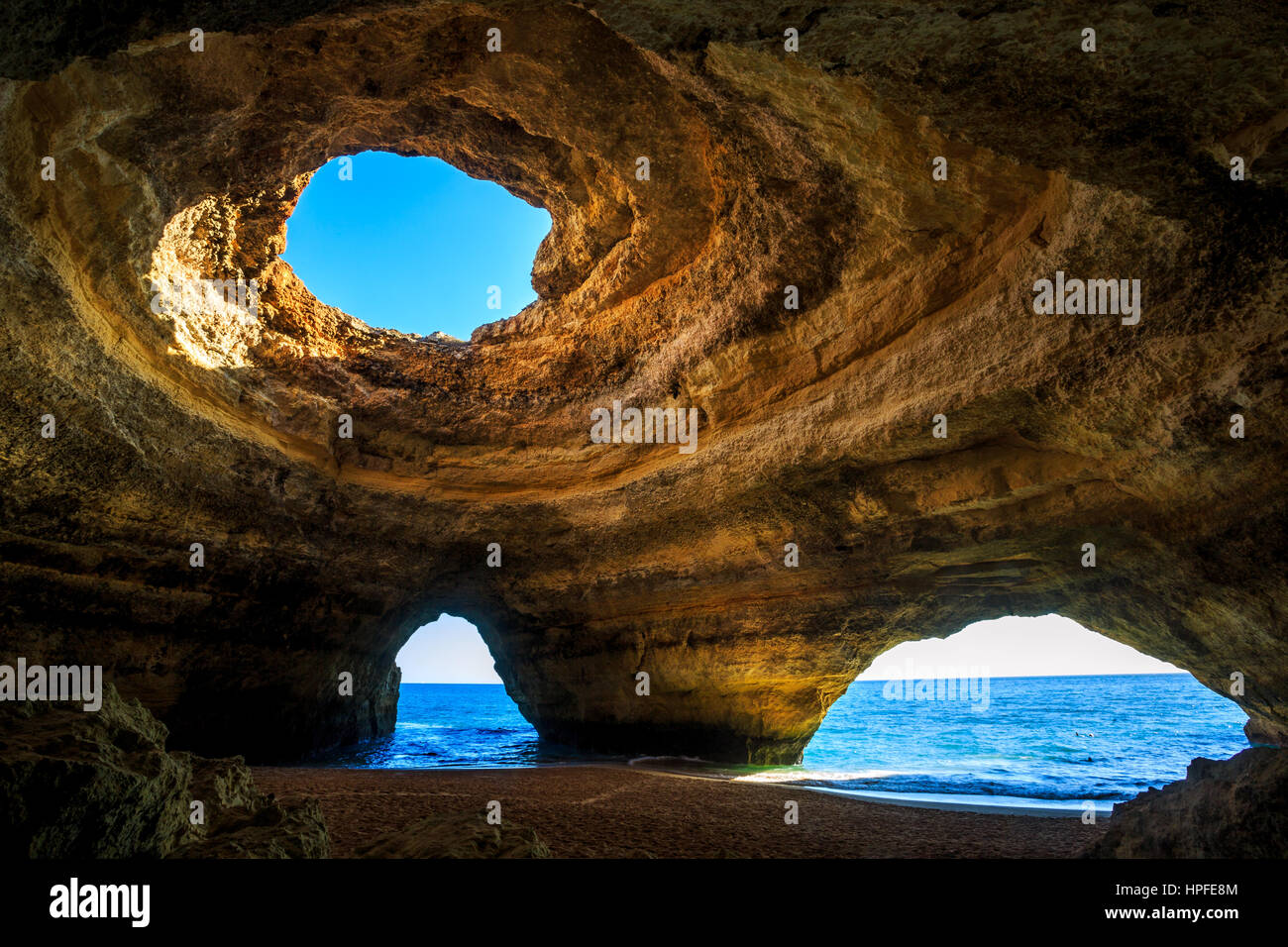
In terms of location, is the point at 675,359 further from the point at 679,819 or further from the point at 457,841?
the point at 457,841

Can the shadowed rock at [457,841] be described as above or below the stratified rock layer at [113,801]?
below

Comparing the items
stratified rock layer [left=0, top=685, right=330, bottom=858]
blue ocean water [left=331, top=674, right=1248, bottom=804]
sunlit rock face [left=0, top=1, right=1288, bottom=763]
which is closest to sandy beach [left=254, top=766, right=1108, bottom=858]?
stratified rock layer [left=0, top=685, right=330, bottom=858]

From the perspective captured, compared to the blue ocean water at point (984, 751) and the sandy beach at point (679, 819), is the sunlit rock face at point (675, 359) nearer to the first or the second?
the blue ocean water at point (984, 751)

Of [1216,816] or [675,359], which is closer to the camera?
[1216,816]

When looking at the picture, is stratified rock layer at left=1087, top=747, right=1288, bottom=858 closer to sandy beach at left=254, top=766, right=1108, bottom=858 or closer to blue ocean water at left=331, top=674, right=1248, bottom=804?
sandy beach at left=254, top=766, right=1108, bottom=858

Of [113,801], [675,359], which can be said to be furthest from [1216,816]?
[675,359]

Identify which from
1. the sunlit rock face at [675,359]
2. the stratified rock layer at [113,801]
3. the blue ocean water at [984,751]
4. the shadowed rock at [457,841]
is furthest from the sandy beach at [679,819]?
the sunlit rock face at [675,359]

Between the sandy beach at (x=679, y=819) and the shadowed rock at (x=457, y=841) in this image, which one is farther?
the sandy beach at (x=679, y=819)
